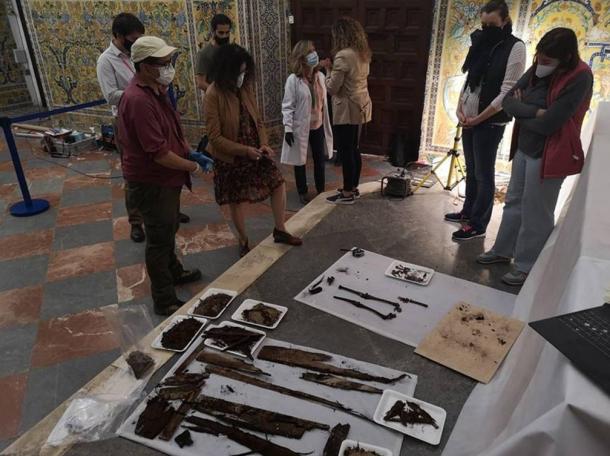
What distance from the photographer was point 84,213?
481 cm

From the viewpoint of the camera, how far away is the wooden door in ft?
18.0

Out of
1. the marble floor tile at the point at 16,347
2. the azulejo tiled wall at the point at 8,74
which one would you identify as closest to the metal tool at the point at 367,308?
the marble floor tile at the point at 16,347

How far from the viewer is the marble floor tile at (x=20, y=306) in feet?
10.3

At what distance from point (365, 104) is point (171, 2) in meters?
3.48

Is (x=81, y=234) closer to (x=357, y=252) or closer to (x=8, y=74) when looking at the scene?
(x=357, y=252)

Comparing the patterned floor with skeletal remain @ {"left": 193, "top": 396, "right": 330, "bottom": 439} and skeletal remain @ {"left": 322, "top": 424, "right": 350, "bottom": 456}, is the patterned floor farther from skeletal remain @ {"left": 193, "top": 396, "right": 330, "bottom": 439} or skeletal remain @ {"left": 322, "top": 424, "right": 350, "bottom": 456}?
skeletal remain @ {"left": 322, "top": 424, "right": 350, "bottom": 456}

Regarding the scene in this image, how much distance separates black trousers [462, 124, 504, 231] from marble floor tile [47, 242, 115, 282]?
3122mm

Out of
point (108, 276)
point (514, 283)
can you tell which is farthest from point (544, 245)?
point (108, 276)

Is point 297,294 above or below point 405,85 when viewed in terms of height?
below

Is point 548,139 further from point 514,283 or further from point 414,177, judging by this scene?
point 414,177

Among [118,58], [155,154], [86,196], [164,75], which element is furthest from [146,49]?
[86,196]

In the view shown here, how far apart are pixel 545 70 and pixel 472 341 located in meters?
1.70

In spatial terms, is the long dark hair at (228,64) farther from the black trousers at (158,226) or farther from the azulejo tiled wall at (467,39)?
the azulejo tiled wall at (467,39)

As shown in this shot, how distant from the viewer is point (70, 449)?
2.04m
